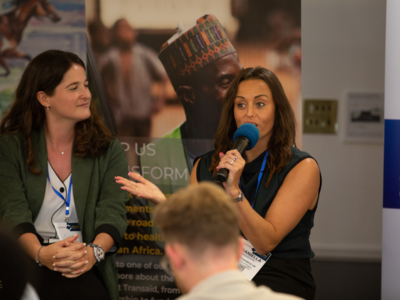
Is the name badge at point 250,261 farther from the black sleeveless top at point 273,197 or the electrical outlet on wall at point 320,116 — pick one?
the electrical outlet on wall at point 320,116

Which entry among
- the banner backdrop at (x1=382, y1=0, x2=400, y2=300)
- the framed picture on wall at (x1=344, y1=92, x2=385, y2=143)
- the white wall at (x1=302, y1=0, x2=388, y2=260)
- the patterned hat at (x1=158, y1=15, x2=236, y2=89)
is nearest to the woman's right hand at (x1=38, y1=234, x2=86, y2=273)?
the patterned hat at (x1=158, y1=15, x2=236, y2=89)

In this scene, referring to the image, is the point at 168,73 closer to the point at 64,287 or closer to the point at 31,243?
the point at 31,243

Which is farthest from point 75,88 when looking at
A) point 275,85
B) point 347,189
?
point 347,189

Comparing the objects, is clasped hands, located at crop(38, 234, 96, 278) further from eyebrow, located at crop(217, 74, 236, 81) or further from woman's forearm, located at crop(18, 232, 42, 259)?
eyebrow, located at crop(217, 74, 236, 81)

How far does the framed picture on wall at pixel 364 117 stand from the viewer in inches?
159

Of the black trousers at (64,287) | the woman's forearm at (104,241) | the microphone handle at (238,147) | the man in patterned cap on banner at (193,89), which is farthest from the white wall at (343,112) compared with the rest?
the black trousers at (64,287)

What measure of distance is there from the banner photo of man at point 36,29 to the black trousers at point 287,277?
210cm

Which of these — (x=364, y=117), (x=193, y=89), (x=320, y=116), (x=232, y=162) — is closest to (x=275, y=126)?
(x=232, y=162)

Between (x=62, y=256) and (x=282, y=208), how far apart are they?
3.59 feet

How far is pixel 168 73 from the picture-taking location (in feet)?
10.5

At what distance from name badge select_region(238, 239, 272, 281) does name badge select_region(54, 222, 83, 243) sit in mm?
910

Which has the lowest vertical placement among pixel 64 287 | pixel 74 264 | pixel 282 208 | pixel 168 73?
pixel 64 287

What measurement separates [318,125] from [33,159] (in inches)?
104

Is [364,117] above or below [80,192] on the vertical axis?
above
